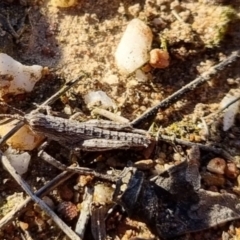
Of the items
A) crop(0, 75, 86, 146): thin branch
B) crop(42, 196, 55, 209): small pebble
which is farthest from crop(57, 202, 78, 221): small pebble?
crop(0, 75, 86, 146): thin branch

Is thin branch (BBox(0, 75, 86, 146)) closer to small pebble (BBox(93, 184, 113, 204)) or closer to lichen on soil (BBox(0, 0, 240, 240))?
lichen on soil (BBox(0, 0, 240, 240))

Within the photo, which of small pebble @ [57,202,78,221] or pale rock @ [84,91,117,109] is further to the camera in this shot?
pale rock @ [84,91,117,109]

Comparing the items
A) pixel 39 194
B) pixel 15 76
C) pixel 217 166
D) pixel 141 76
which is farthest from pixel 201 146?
pixel 15 76

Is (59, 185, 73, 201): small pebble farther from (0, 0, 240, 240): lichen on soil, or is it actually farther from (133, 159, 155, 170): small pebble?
(133, 159, 155, 170): small pebble

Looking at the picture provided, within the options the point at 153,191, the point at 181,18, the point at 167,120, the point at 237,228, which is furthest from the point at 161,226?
the point at 181,18

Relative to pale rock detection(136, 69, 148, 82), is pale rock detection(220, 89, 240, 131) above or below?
below

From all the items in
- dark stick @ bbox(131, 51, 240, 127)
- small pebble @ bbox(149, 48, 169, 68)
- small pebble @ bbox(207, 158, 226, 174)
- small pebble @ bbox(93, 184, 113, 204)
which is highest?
small pebble @ bbox(149, 48, 169, 68)
